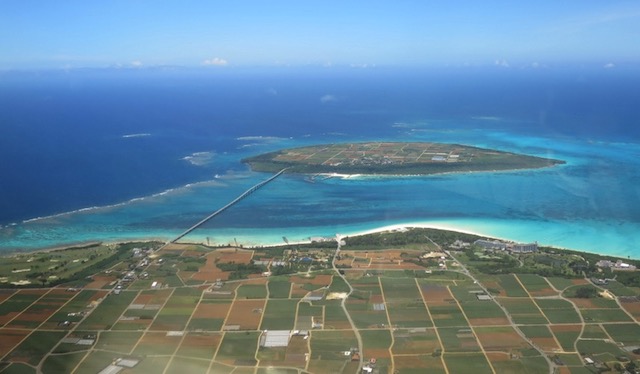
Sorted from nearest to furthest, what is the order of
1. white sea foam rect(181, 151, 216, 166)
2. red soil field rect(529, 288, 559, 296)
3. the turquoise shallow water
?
1. red soil field rect(529, 288, 559, 296)
2. the turquoise shallow water
3. white sea foam rect(181, 151, 216, 166)

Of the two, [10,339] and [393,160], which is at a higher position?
[393,160]

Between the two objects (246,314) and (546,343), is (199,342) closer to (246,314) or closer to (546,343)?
(246,314)

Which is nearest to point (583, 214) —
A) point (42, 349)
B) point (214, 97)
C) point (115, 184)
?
point (42, 349)

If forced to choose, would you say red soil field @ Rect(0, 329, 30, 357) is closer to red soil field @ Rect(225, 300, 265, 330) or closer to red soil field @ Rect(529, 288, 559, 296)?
red soil field @ Rect(225, 300, 265, 330)

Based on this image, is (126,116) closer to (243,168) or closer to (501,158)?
(243,168)

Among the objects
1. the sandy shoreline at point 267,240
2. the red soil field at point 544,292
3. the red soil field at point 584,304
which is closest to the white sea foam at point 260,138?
the sandy shoreline at point 267,240

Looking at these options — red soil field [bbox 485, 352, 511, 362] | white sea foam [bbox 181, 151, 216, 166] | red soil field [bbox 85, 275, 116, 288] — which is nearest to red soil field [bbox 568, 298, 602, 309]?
red soil field [bbox 485, 352, 511, 362]

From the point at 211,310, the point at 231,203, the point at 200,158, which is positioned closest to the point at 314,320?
the point at 211,310
